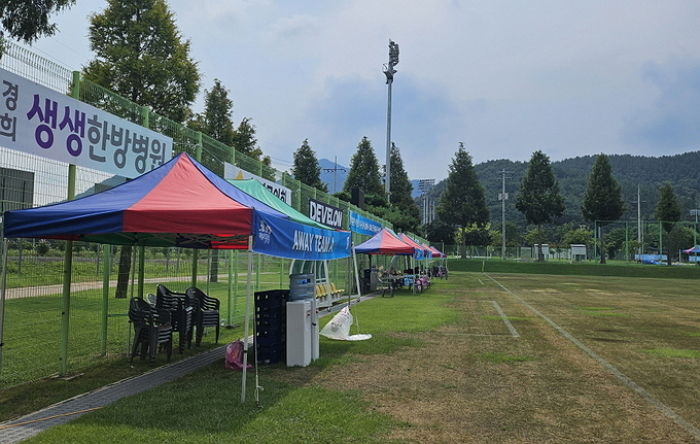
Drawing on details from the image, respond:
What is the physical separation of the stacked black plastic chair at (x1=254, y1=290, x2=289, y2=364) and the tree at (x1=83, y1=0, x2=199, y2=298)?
13792 millimetres

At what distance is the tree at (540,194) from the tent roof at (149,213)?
6598 centimetres

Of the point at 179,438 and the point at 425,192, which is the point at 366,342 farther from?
the point at 425,192

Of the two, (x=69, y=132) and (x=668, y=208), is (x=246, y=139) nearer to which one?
(x=69, y=132)

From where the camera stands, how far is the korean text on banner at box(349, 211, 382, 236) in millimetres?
20953

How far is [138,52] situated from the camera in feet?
61.8

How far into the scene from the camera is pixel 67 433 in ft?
14.8

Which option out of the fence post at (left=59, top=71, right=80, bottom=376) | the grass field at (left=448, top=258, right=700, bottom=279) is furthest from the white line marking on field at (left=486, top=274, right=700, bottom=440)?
the grass field at (left=448, top=258, right=700, bottom=279)

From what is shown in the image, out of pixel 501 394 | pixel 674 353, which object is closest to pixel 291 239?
pixel 501 394

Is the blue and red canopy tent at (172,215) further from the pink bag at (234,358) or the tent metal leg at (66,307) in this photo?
the pink bag at (234,358)

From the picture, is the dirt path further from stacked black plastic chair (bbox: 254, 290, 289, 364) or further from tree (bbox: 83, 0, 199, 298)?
tree (bbox: 83, 0, 199, 298)

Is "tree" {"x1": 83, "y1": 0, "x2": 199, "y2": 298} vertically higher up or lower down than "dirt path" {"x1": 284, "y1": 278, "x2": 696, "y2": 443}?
higher up

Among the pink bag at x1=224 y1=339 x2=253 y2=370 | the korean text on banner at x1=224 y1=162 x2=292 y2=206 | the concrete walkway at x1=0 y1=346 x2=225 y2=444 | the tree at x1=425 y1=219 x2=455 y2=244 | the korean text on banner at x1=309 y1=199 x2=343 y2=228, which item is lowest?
the concrete walkway at x1=0 y1=346 x2=225 y2=444

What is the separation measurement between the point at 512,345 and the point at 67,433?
7.34 m

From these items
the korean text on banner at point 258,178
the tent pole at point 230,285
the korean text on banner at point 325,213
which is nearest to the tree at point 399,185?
the korean text on banner at point 325,213
